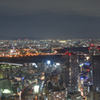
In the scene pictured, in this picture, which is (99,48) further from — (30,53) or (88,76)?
(30,53)

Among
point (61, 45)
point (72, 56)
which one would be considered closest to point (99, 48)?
point (72, 56)

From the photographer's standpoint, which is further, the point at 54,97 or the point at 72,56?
the point at 72,56

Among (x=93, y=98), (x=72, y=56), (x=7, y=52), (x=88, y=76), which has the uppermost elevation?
(x=7, y=52)

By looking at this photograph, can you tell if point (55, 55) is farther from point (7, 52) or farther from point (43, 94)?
point (43, 94)

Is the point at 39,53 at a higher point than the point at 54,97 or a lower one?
higher

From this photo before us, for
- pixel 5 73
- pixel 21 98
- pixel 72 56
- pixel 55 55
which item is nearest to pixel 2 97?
pixel 21 98

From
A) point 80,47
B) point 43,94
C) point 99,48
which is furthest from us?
point 80,47

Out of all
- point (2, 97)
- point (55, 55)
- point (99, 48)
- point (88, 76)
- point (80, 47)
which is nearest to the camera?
point (2, 97)

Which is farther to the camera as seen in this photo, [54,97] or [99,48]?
[99,48]

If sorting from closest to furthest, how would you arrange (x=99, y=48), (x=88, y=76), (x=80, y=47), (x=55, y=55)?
(x=88, y=76) < (x=99, y=48) < (x=80, y=47) < (x=55, y=55)
